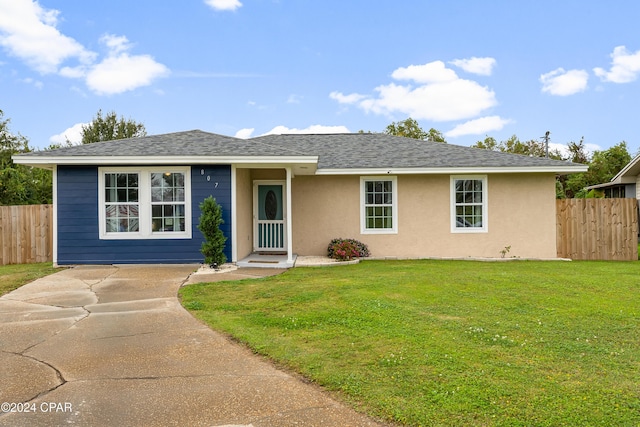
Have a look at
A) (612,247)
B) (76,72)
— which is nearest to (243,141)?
(612,247)

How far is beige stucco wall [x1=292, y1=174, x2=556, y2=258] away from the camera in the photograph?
12.7 metres

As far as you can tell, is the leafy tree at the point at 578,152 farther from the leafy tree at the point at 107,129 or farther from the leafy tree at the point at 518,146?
the leafy tree at the point at 107,129

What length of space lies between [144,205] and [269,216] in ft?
13.1

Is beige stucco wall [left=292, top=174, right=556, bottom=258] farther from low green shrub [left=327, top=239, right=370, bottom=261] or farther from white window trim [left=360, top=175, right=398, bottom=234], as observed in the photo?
low green shrub [left=327, top=239, right=370, bottom=261]

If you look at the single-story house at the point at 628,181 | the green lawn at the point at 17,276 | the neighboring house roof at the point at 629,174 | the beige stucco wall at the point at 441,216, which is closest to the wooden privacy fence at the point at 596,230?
the beige stucco wall at the point at 441,216

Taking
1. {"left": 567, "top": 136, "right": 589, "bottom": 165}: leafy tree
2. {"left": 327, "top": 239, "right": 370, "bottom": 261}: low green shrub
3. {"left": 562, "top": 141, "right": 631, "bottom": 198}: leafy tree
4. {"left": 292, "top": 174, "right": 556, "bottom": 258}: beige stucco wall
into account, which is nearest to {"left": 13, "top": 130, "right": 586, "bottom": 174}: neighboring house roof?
{"left": 292, "top": 174, "right": 556, "bottom": 258}: beige stucco wall

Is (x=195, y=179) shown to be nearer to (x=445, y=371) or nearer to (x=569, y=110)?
(x=445, y=371)

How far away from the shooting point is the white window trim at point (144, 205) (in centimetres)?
1034

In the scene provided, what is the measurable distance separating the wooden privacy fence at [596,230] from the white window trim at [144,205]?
10794mm

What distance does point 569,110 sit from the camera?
81.6 ft

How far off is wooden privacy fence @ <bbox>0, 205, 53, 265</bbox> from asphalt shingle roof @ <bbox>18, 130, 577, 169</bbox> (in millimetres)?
2912

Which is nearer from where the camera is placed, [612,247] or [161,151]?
[161,151]

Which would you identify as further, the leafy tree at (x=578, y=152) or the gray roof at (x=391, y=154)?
the leafy tree at (x=578, y=152)

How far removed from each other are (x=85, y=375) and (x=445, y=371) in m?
3.07
